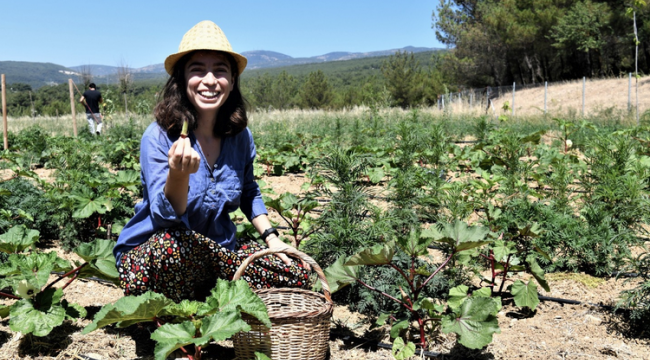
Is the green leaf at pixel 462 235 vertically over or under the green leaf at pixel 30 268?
over

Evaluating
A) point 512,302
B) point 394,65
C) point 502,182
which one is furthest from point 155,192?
point 394,65

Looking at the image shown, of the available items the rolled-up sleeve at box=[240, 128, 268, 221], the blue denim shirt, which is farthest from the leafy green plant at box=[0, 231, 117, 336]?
the rolled-up sleeve at box=[240, 128, 268, 221]

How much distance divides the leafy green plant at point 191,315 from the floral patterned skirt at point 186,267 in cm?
26

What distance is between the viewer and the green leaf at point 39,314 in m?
2.02

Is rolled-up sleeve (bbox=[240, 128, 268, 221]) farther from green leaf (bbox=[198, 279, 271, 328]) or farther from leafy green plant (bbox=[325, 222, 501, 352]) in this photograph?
green leaf (bbox=[198, 279, 271, 328])

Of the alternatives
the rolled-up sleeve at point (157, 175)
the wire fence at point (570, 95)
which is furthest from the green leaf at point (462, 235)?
the wire fence at point (570, 95)

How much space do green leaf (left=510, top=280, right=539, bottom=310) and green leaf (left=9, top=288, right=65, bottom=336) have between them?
2085 mm

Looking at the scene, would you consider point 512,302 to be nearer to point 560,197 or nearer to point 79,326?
point 560,197

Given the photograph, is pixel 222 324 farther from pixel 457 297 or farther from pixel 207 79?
pixel 207 79

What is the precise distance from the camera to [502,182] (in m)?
3.68

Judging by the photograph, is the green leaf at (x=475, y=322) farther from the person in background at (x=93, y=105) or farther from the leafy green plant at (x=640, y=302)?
the person in background at (x=93, y=105)

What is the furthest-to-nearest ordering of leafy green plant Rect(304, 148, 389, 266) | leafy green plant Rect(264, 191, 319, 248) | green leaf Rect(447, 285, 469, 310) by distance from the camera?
leafy green plant Rect(264, 191, 319, 248), leafy green plant Rect(304, 148, 389, 266), green leaf Rect(447, 285, 469, 310)

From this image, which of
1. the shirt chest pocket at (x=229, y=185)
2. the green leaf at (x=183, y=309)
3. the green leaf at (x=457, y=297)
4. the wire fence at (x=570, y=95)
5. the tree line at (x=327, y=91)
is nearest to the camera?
the green leaf at (x=183, y=309)

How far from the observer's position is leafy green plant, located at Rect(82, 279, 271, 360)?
63.6 inches
